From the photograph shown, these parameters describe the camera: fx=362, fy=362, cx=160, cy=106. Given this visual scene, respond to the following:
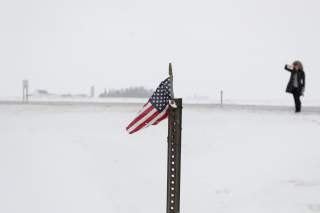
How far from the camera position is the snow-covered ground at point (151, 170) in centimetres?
593

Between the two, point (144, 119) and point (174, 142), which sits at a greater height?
point (144, 119)

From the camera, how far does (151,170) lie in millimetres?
7348

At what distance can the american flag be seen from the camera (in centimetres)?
421

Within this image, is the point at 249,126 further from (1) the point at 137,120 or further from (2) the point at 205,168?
(1) the point at 137,120

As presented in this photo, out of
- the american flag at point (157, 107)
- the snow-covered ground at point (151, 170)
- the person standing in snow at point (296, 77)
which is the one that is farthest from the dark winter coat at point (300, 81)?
the american flag at point (157, 107)

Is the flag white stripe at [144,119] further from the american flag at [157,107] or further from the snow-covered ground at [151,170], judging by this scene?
the snow-covered ground at [151,170]

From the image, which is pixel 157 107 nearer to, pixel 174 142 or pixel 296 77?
pixel 174 142

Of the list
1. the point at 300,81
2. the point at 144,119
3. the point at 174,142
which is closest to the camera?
the point at 174,142

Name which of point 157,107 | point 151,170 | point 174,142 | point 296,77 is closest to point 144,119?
point 157,107

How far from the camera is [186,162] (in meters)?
7.78

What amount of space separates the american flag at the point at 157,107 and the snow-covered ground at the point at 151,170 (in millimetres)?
2078

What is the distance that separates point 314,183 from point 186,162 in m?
2.59

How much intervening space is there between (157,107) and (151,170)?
11.1 feet

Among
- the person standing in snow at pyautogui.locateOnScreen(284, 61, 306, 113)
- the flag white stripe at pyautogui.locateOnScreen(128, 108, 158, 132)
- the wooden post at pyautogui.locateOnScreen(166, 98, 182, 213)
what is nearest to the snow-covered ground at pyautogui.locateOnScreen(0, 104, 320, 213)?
the wooden post at pyautogui.locateOnScreen(166, 98, 182, 213)
